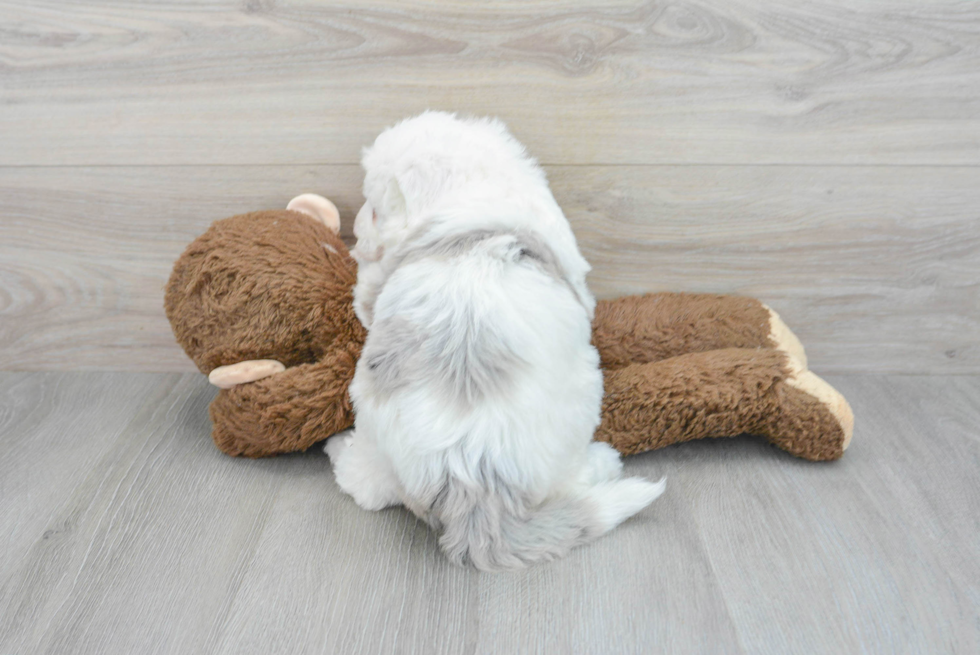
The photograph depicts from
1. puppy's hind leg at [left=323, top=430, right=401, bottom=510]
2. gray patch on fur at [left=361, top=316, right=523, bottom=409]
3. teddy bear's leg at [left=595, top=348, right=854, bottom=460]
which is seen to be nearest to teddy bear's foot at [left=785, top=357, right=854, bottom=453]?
teddy bear's leg at [left=595, top=348, right=854, bottom=460]

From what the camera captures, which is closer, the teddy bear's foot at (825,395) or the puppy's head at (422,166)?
the puppy's head at (422,166)

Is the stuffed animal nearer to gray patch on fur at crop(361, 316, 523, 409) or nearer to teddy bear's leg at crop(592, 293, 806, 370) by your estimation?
teddy bear's leg at crop(592, 293, 806, 370)

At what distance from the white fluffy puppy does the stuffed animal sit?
103mm

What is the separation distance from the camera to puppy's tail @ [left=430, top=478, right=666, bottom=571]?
817 mm

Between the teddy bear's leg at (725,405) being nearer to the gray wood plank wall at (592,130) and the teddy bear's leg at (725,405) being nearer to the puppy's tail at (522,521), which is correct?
the puppy's tail at (522,521)

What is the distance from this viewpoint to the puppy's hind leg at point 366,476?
0.95m

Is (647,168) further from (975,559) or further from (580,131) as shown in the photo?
(975,559)

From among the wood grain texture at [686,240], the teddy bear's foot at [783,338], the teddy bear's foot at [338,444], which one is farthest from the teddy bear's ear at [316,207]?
the teddy bear's foot at [783,338]

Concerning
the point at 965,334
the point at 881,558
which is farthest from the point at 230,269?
the point at 965,334

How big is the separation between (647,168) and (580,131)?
125 millimetres

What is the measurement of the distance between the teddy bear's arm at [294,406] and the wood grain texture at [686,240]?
295mm

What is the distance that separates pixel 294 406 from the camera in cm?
99

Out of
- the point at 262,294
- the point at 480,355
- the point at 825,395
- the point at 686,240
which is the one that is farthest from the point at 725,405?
the point at 262,294

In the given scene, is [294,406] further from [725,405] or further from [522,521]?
[725,405]
